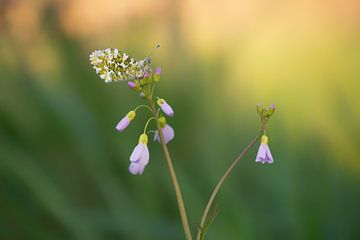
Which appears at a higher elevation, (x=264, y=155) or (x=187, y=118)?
(x=187, y=118)

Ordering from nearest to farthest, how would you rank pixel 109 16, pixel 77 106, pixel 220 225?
pixel 220 225
pixel 77 106
pixel 109 16

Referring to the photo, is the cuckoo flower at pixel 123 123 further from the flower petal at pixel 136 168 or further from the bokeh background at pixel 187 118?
the bokeh background at pixel 187 118

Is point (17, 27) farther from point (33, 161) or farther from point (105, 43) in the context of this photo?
point (33, 161)

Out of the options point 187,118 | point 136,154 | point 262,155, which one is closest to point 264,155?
point 262,155

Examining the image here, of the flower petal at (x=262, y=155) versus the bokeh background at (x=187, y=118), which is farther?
the bokeh background at (x=187, y=118)

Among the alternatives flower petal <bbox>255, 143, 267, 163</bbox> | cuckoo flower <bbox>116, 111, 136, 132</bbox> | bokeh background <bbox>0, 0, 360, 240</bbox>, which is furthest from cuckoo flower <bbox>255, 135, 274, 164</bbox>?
bokeh background <bbox>0, 0, 360, 240</bbox>

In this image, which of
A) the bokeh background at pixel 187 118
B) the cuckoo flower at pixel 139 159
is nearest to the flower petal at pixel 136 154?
the cuckoo flower at pixel 139 159

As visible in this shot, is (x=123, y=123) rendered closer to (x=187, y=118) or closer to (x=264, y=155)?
(x=264, y=155)

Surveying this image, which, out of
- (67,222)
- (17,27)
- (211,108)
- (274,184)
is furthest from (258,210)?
(17,27)
